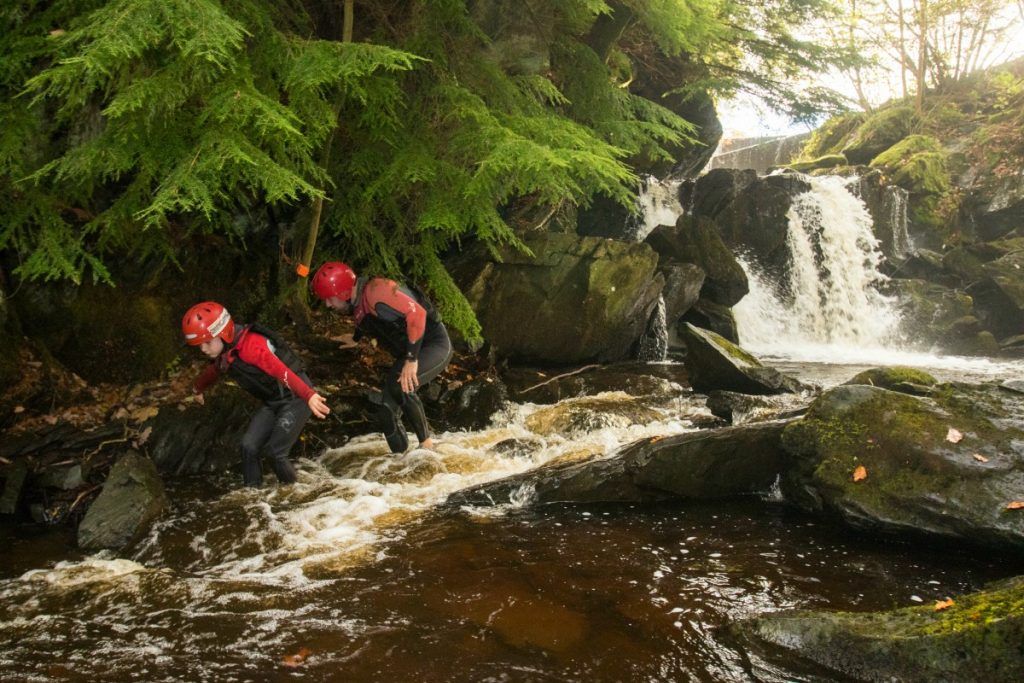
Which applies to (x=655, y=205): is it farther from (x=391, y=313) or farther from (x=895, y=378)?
(x=391, y=313)

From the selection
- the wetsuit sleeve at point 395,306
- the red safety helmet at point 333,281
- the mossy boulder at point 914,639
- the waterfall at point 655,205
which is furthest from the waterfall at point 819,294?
the mossy boulder at point 914,639

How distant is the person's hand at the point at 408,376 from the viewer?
638cm

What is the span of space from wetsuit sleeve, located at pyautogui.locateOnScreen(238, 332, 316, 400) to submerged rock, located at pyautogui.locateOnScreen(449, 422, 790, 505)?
172 cm

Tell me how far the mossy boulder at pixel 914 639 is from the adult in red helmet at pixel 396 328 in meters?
3.81

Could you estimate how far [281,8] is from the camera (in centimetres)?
691

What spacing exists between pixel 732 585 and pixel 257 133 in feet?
16.6

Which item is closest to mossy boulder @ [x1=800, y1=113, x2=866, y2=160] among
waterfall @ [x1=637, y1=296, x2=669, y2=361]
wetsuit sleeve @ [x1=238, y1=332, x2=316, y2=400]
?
waterfall @ [x1=637, y1=296, x2=669, y2=361]

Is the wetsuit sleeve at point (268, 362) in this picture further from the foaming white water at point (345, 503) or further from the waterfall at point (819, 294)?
the waterfall at point (819, 294)

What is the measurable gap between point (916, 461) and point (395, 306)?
463 centimetres

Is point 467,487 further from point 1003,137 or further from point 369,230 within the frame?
point 1003,137

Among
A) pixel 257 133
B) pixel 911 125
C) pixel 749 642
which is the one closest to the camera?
pixel 749 642

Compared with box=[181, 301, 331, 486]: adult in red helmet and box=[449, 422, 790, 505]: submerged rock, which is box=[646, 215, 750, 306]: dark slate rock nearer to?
box=[449, 422, 790, 505]: submerged rock

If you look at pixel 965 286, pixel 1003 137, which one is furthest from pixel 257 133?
pixel 1003 137

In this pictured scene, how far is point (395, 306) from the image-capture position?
621 cm
